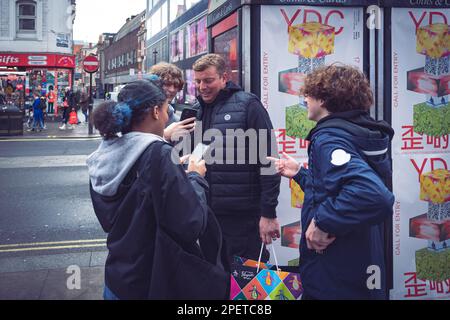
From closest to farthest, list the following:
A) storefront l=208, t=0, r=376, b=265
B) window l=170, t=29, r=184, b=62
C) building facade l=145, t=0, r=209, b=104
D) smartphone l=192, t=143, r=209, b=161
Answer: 1. smartphone l=192, t=143, r=209, b=161
2. storefront l=208, t=0, r=376, b=265
3. building facade l=145, t=0, r=209, b=104
4. window l=170, t=29, r=184, b=62

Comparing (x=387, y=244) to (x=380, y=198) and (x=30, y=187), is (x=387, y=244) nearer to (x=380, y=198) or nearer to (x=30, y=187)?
(x=380, y=198)

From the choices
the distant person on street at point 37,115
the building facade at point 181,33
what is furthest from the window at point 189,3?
the distant person on street at point 37,115

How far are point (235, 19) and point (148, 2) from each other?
4830 centimetres

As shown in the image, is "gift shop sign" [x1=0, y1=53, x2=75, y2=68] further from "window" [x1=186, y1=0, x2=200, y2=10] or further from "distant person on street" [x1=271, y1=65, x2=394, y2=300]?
"distant person on street" [x1=271, y1=65, x2=394, y2=300]

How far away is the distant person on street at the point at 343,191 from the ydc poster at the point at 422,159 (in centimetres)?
151

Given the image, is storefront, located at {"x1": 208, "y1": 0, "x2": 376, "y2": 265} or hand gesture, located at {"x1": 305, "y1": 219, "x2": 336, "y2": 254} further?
storefront, located at {"x1": 208, "y1": 0, "x2": 376, "y2": 265}

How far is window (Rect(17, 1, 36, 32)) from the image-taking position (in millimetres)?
26875

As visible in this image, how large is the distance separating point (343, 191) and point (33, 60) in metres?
27.4

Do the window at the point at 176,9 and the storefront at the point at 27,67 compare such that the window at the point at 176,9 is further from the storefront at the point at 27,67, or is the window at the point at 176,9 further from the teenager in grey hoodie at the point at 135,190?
the teenager in grey hoodie at the point at 135,190

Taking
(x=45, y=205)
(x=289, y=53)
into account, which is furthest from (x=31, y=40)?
(x=289, y=53)

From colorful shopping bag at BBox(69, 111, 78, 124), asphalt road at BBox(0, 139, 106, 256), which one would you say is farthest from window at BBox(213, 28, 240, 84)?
colorful shopping bag at BBox(69, 111, 78, 124)

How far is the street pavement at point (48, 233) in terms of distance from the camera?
4.59m

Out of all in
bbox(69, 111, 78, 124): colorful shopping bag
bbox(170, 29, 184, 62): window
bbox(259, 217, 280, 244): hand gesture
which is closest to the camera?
bbox(259, 217, 280, 244): hand gesture

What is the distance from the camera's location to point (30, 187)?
31.3 ft
